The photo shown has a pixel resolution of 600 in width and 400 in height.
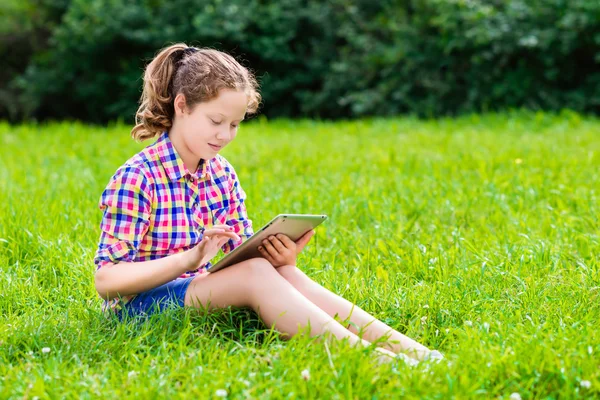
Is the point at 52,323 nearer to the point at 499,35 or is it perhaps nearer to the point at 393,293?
the point at 393,293

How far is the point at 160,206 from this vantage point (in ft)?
8.29

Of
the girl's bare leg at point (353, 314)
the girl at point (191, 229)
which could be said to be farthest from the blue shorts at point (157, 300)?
the girl's bare leg at point (353, 314)

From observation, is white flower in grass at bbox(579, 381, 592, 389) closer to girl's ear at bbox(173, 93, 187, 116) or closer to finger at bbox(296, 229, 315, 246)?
finger at bbox(296, 229, 315, 246)

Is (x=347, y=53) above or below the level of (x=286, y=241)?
below

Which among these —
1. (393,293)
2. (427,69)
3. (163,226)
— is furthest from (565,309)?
(427,69)

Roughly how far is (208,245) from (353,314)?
1.67ft

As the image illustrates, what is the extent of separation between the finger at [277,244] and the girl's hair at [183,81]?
0.49 m

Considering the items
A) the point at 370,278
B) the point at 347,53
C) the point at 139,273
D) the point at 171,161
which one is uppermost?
the point at 171,161

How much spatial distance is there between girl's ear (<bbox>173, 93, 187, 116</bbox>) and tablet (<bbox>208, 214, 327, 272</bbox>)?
502 mm

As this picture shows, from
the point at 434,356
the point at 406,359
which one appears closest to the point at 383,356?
the point at 406,359

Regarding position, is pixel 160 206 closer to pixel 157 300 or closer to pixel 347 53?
pixel 157 300

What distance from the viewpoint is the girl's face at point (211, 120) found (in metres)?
2.51

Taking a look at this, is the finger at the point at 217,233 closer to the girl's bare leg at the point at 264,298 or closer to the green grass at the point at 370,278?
the girl's bare leg at the point at 264,298

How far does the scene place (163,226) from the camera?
2.54 m
